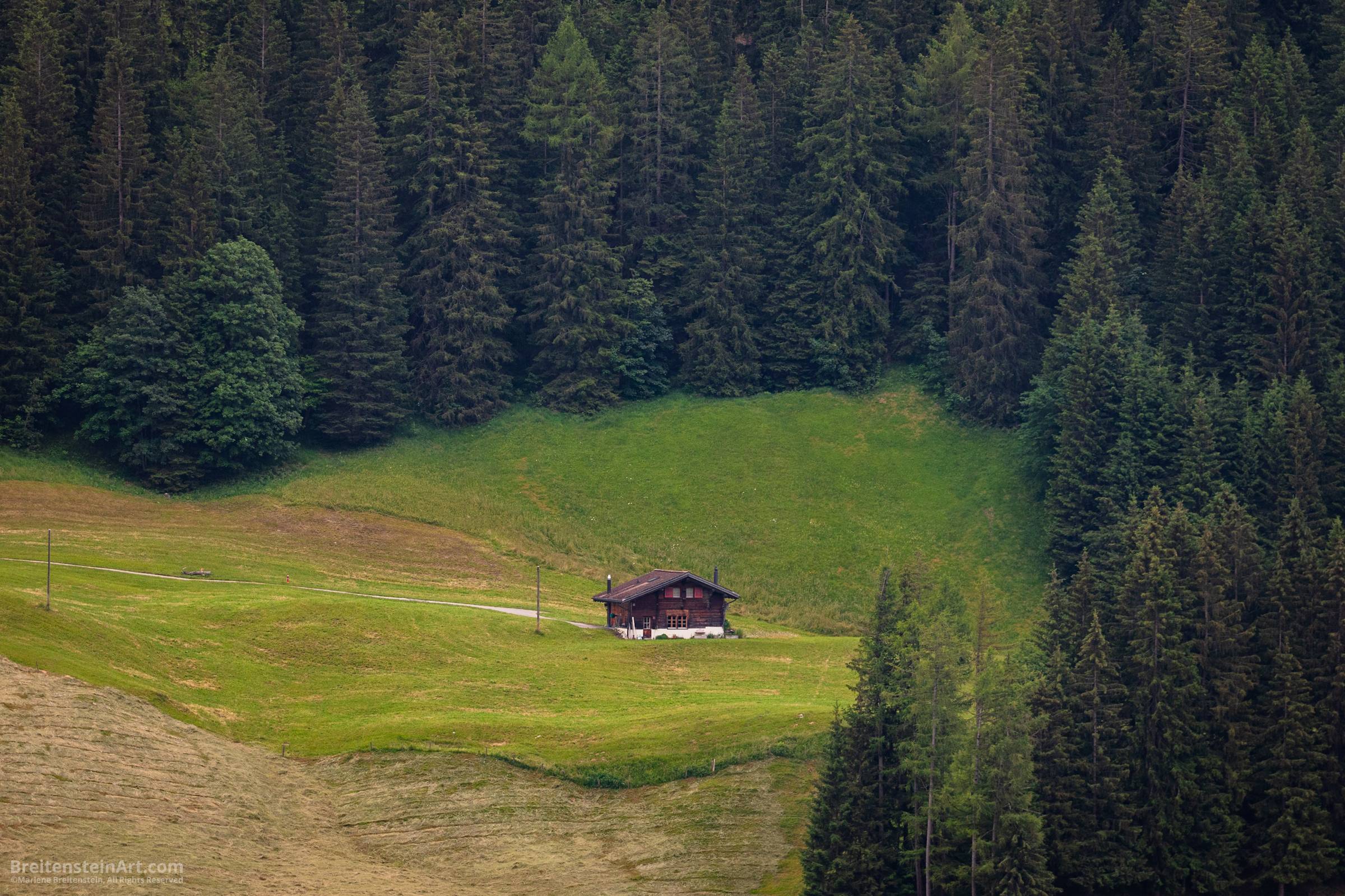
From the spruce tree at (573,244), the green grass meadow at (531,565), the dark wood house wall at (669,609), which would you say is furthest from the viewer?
the spruce tree at (573,244)

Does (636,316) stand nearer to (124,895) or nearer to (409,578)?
(409,578)

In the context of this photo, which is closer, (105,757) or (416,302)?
(105,757)

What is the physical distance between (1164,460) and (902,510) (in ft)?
57.7

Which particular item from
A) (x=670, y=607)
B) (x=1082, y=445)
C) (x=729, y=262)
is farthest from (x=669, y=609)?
(x=729, y=262)

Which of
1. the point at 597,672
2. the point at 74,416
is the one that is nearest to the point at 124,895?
the point at 597,672

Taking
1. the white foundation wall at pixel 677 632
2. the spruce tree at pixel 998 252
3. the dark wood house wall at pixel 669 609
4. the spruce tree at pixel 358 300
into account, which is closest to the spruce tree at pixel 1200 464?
the spruce tree at pixel 998 252

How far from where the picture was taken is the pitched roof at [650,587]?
308 ft

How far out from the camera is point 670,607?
314 feet

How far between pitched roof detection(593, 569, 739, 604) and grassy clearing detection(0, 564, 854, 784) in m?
2.99

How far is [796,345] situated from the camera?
125 m

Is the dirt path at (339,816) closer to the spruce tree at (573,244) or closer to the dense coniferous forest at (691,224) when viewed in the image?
the dense coniferous forest at (691,224)

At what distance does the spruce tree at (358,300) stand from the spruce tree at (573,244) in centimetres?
1058

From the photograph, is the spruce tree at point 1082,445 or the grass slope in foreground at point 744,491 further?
the grass slope in foreground at point 744,491

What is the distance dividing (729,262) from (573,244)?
11589 mm
